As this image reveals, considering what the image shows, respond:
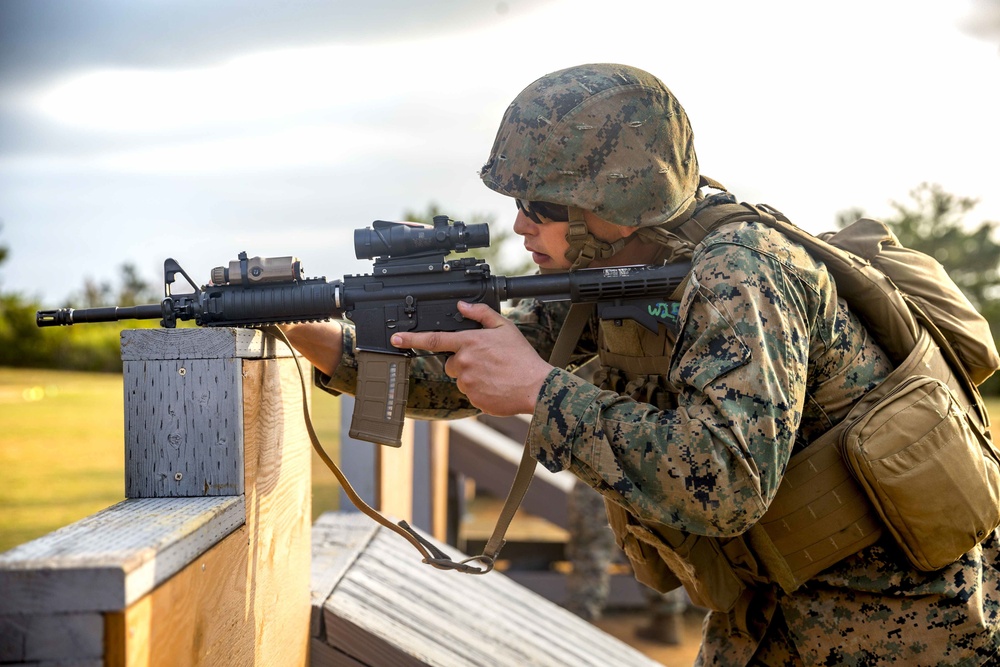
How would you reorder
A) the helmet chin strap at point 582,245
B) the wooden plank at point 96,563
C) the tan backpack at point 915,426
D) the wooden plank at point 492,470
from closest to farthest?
the wooden plank at point 96,563 < the tan backpack at point 915,426 < the helmet chin strap at point 582,245 < the wooden plank at point 492,470

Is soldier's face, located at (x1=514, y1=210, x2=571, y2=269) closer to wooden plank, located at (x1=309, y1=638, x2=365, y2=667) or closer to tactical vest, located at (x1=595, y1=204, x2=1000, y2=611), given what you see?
tactical vest, located at (x1=595, y1=204, x2=1000, y2=611)

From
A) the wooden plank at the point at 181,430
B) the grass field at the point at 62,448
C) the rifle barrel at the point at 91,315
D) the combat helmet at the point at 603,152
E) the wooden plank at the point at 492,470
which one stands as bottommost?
the grass field at the point at 62,448

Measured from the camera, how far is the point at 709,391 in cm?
197

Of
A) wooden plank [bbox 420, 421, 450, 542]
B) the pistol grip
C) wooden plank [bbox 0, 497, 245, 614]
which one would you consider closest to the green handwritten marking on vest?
the pistol grip

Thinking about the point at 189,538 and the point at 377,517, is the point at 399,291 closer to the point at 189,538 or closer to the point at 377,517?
the point at 377,517

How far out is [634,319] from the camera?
253cm

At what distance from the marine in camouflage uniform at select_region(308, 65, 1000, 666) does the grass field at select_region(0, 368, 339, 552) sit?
6.75m

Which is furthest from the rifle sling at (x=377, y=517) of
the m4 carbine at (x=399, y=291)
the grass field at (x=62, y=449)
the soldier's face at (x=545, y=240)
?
the grass field at (x=62, y=449)

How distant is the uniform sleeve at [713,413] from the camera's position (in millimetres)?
1945

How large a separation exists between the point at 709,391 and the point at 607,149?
0.90 m

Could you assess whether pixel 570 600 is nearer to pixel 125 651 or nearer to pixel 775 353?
pixel 775 353

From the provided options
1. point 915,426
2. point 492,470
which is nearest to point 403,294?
point 915,426

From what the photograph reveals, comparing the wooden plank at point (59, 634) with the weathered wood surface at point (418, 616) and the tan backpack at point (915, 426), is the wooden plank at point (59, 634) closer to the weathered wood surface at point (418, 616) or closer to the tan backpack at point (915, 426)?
the weathered wood surface at point (418, 616)

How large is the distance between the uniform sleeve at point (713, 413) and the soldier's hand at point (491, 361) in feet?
0.27
